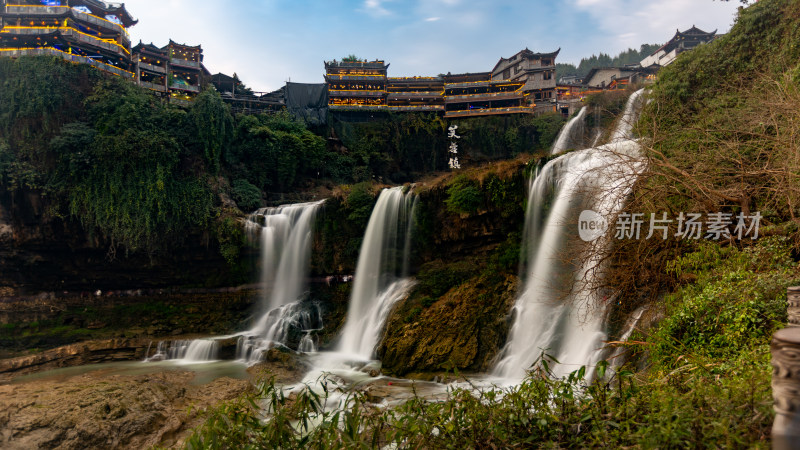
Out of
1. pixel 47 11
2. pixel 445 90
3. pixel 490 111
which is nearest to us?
pixel 47 11

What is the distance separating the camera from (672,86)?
9.63 meters

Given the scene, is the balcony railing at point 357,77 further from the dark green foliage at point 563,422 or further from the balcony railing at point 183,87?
the dark green foliage at point 563,422

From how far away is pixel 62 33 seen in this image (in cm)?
1872

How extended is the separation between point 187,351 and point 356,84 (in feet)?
69.6

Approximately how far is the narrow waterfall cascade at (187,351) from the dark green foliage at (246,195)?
6.56 m

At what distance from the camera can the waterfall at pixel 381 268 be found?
11.8 metres

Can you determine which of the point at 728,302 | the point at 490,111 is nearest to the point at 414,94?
the point at 490,111

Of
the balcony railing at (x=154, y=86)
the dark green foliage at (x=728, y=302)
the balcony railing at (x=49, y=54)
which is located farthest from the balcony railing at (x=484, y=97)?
the dark green foliage at (x=728, y=302)

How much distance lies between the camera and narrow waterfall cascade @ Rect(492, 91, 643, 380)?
21.4 ft

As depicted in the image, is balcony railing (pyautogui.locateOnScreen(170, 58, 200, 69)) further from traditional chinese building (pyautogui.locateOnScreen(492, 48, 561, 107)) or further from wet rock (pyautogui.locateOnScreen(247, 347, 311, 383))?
traditional chinese building (pyautogui.locateOnScreen(492, 48, 561, 107))

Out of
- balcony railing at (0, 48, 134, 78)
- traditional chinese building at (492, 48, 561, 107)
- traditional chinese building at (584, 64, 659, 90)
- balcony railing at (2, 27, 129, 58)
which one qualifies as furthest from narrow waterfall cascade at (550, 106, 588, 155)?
balcony railing at (2, 27, 129, 58)

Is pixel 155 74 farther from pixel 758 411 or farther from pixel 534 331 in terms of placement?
pixel 758 411

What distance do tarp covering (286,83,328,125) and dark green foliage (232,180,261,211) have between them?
26.4 ft

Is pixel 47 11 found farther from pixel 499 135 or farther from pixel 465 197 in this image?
pixel 499 135
